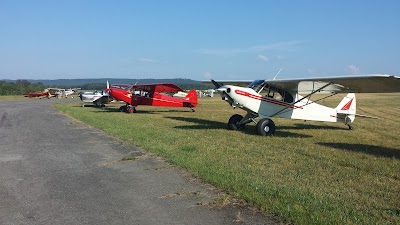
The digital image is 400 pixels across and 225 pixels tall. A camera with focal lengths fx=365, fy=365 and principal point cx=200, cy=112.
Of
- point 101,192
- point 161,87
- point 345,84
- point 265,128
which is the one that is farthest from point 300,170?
point 161,87

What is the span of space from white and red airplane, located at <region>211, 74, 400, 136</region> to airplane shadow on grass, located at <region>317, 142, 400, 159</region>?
223 cm

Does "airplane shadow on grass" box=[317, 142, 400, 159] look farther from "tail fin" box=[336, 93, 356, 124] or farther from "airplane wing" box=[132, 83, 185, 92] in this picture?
"airplane wing" box=[132, 83, 185, 92]

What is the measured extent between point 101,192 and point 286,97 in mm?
10457

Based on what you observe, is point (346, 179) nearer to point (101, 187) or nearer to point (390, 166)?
point (390, 166)

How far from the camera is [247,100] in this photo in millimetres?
13891

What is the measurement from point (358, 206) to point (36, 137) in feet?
35.6

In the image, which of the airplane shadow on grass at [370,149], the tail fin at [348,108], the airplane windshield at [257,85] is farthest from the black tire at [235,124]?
the tail fin at [348,108]

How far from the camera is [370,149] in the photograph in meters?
10.4

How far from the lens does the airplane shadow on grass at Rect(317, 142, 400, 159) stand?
9531 millimetres

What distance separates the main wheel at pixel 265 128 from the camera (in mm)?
13156

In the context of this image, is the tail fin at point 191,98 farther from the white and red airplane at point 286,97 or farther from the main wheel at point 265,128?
the main wheel at point 265,128

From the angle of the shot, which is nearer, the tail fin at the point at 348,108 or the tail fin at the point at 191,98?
the tail fin at the point at 348,108

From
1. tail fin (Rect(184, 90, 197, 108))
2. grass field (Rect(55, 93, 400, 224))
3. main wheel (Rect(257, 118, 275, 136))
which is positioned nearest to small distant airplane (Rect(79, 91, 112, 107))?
tail fin (Rect(184, 90, 197, 108))

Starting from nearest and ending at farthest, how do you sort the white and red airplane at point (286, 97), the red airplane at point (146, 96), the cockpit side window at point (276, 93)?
the white and red airplane at point (286, 97)
the cockpit side window at point (276, 93)
the red airplane at point (146, 96)
